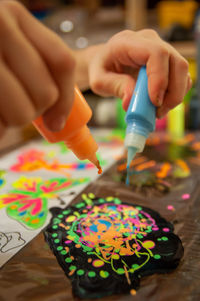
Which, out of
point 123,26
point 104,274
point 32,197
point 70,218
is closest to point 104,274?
point 104,274

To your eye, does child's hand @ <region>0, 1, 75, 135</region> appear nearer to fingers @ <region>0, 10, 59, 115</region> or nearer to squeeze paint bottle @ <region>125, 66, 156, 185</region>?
fingers @ <region>0, 10, 59, 115</region>

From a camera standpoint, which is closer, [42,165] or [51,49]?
[51,49]

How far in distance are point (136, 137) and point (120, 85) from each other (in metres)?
0.15

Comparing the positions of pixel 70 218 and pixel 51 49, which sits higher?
pixel 51 49

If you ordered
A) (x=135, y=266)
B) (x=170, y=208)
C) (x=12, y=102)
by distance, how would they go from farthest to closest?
(x=170, y=208), (x=135, y=266), (x=12, y=102)

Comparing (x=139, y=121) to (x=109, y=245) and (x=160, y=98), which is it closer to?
(x=160, y=98)

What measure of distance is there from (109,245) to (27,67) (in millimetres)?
235

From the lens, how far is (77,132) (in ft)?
1.06

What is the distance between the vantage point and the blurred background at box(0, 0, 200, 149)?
90 cm

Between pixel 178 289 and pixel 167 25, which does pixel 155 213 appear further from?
pixel 167 25

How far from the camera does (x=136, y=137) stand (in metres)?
0.36

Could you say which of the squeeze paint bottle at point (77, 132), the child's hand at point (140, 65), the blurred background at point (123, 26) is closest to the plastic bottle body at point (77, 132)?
the squeeze paint bottle at point (77, 132)

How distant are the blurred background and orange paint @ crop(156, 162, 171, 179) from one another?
258 millimetres

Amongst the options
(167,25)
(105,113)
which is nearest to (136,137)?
(105,113)
